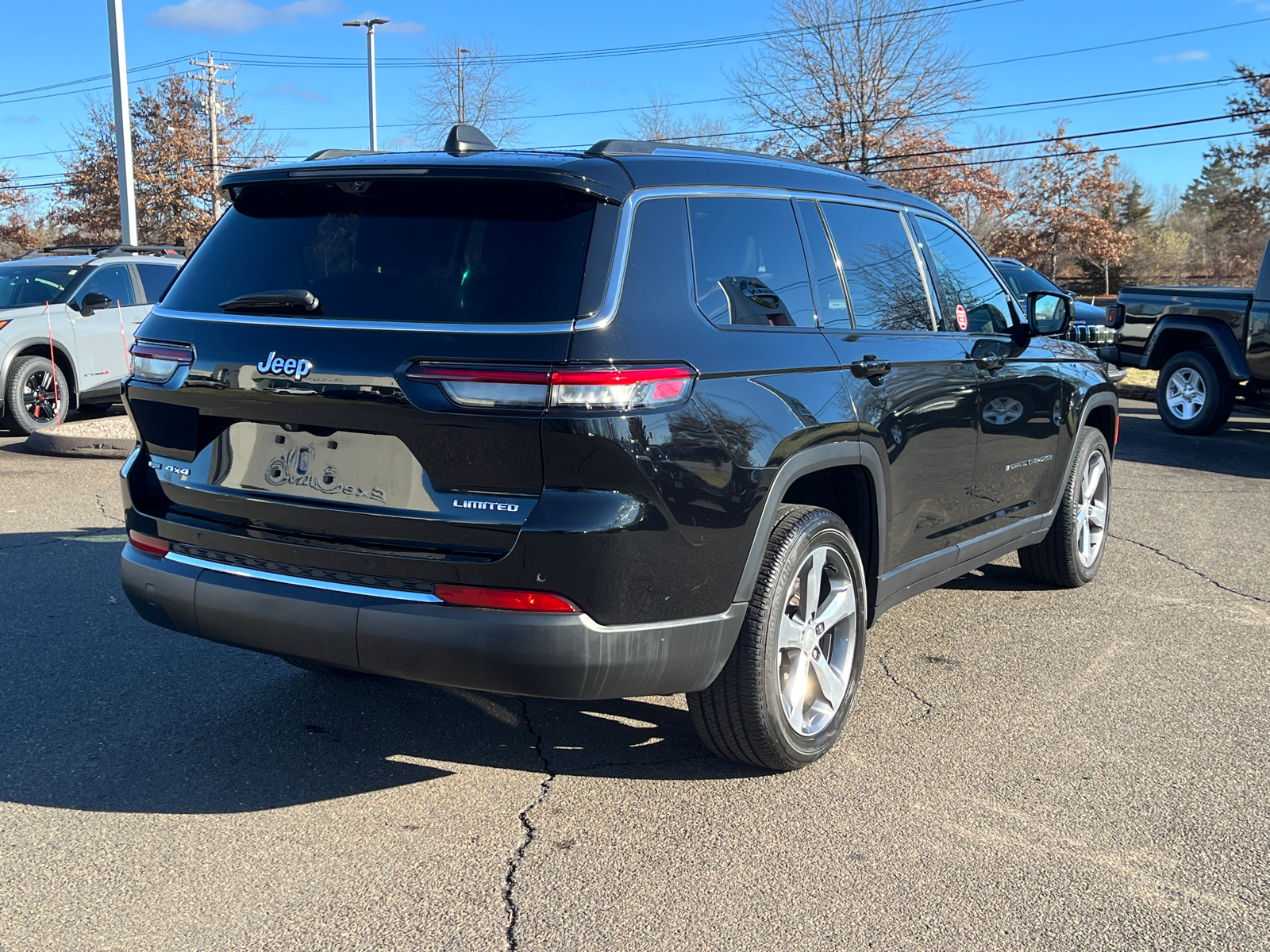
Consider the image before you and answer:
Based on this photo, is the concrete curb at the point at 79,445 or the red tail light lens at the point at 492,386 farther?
the concrete curb at the point at 79,445

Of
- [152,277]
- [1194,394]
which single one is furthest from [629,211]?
[152,277]

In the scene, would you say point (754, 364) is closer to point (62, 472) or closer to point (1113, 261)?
point (62, 472)

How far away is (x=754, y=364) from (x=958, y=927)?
61.3 inches

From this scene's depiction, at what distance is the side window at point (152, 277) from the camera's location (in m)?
12.7

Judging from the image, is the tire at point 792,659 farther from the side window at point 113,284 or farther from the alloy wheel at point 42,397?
the side window at point 113,284

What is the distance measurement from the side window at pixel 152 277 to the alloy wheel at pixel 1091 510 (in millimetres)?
10372

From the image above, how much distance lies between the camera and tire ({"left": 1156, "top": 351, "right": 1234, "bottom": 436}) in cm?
1180

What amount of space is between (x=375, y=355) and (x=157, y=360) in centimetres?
87

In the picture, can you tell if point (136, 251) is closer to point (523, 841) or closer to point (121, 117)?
point (121, 117)

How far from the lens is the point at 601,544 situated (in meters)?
2.86

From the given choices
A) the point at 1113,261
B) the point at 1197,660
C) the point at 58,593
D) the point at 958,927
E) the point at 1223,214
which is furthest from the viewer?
the point at 1113,261

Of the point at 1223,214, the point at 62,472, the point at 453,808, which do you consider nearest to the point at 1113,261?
the point at 1223,214

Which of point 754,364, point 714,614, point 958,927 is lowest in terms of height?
point 958,927

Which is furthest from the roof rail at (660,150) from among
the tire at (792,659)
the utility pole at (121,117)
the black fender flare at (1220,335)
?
the utility pole at (121,117)
